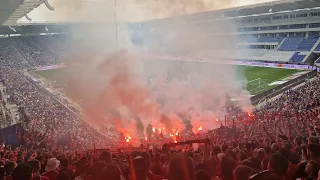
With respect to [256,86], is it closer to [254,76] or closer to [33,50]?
[254,76]

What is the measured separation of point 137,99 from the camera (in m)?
21.6

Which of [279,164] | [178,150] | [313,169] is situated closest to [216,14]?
[178,150]

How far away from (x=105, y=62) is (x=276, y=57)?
75.8 ft

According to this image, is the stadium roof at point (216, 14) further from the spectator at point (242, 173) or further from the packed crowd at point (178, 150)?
the spectator at point (242, 173)

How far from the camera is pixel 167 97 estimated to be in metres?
25.9

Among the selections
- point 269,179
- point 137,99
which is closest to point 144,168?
point 269,179

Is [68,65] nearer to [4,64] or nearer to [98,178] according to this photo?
[4,64]

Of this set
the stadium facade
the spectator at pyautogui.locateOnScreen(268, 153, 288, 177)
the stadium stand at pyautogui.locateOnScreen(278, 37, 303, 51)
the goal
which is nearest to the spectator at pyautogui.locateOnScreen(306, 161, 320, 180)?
the spectator at pyautogui.locateOnScreen(268, 153, 288, 177)

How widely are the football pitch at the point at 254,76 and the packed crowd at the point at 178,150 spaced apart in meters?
4.46

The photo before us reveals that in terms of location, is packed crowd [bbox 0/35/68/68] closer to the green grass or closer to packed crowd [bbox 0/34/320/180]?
packed crowd [bbox 0/34/320/180]

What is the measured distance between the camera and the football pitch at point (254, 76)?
29900 millimetres

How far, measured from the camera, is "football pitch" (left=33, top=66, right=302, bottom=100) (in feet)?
98.1

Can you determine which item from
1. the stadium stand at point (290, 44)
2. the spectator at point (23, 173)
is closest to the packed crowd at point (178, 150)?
the spectator at point (23, 173)

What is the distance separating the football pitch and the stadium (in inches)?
5.5
